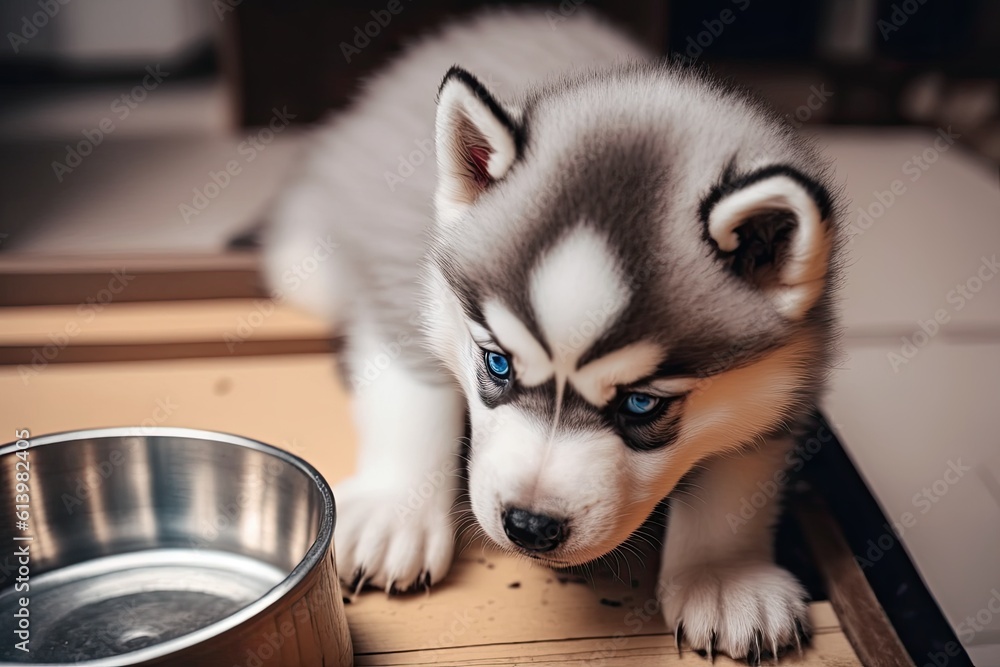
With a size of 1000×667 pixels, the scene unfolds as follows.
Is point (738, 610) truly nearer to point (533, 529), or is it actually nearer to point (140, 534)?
point (533, 529)

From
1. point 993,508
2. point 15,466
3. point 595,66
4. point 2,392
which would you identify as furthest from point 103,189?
Result: point 993,508

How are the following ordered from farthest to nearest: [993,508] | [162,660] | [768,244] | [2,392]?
[2,392] < [993,508] < [768,244] < [162,660]

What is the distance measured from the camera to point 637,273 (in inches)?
43.9

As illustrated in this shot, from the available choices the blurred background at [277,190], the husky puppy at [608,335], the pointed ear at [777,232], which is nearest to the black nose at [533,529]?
the husky puppy at [608,335]

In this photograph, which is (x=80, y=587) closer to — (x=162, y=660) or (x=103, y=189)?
(x=162, y=660)

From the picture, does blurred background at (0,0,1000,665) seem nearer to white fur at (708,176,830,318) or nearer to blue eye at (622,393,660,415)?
white fur at (708,176,830,318)

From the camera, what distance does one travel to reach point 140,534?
152cm

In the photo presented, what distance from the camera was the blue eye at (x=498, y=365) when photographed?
3.98ft

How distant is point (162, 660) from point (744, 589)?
788 mm

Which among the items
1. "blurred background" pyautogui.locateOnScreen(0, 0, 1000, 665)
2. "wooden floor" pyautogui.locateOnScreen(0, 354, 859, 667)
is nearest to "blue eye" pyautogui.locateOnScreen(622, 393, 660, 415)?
"wooden floor" pyautogui.locateOnScreen(0, 354, 859, 667)

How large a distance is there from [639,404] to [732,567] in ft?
1.32

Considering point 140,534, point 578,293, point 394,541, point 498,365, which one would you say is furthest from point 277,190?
point 578,293

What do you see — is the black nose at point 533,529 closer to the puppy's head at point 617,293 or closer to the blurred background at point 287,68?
the puppy's head at point 617,293

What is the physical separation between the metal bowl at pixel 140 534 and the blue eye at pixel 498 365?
10.9 inches
